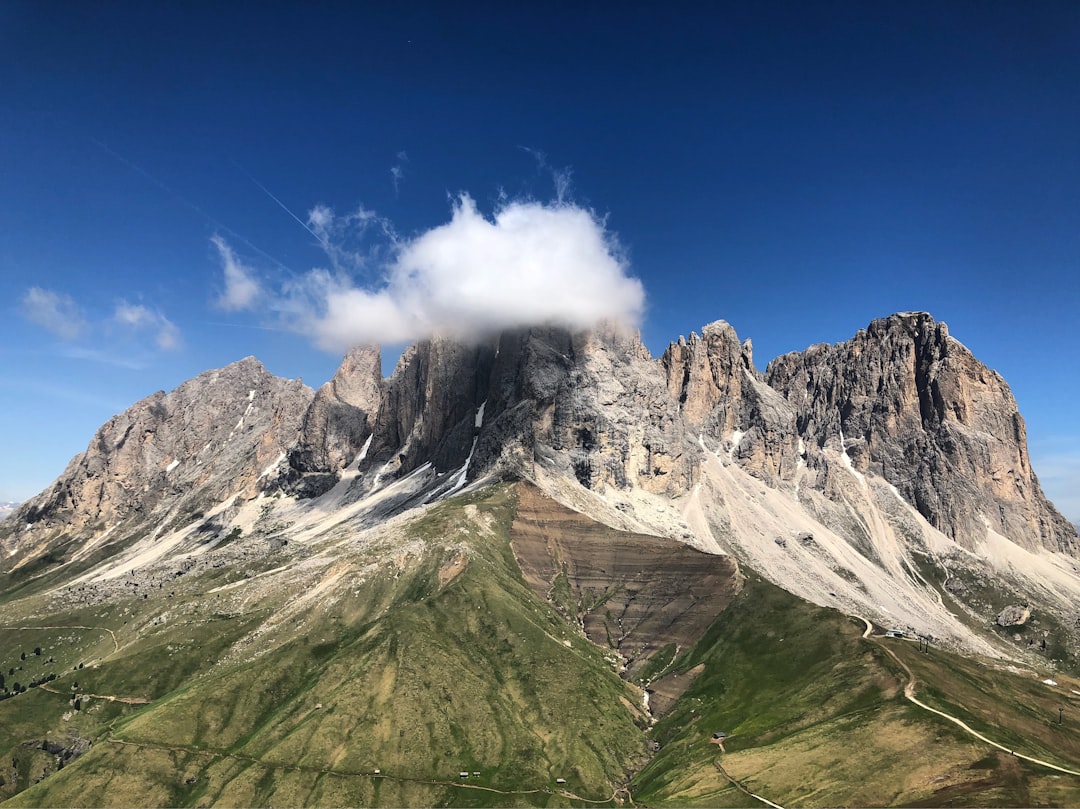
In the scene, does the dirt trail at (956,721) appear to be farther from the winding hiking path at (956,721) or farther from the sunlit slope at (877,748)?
the sunlit slope at (877,748)

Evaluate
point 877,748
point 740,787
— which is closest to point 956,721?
point 877,748

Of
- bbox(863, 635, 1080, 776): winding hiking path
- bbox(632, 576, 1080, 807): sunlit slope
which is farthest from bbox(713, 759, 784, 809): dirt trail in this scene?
bbox(863, 635, 1080, 776): winding hiking path

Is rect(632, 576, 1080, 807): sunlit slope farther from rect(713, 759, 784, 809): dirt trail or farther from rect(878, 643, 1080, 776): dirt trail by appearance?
rect(878, 643, 1080, 776): dirt trail

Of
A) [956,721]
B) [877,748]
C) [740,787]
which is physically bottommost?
[740,787]

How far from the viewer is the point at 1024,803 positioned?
390 feet

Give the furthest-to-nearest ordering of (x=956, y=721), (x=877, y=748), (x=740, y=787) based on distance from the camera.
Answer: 1. (x=740, y=787)
2. (x=956, y=721)
3. (x=877, y=748)

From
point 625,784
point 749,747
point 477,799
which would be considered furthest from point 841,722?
point 477,799

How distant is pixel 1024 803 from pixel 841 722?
171 feet

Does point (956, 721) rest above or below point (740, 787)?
above

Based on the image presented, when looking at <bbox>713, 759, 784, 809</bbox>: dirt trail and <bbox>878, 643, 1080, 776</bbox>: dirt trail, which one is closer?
<bbox>878, 643, 1080, 776</bbox>: dirt trail

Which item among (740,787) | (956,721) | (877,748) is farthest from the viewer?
(740,787)

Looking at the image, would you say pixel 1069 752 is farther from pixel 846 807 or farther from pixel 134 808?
pixel 134 808

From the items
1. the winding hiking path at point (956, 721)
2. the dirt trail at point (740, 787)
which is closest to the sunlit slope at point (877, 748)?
the dirt trail at point (740, 787)

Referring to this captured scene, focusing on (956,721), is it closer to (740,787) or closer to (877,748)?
(877,748)
